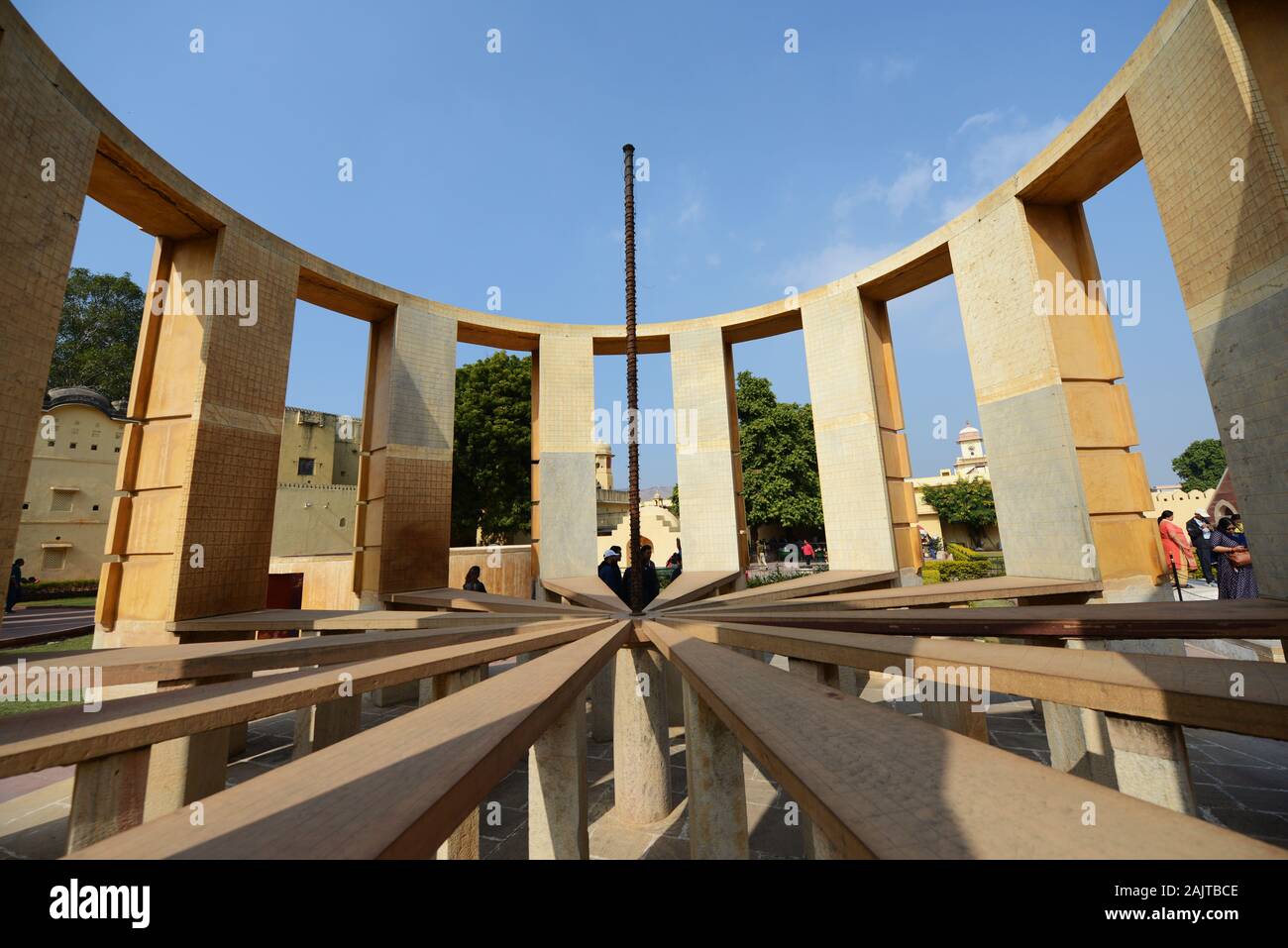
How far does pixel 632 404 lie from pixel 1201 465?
309ft

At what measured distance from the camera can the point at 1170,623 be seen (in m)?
3.83

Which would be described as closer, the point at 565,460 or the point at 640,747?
the point at 640,747

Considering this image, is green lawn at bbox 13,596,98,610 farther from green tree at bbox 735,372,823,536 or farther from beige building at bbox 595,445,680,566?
green tree at bbox 735,372,823,536

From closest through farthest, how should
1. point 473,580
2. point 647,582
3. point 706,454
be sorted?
point 647,582, point 473,580, point 706,454

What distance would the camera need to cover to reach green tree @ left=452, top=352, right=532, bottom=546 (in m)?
24.8

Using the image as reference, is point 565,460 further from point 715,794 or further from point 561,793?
point 715,794

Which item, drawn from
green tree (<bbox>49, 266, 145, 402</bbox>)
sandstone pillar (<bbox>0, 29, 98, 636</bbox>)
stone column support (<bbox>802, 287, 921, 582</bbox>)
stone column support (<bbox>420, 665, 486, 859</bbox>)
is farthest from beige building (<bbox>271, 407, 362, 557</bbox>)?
stone column support (<bbox>420, 665, 486, 859</bbox>)

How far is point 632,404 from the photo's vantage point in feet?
25.5

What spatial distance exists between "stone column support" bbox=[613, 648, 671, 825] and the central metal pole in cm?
116

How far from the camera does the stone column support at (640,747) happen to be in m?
5.66

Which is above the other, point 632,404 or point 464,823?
point 632,404

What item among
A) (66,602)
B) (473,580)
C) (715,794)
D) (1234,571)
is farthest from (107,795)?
(66,602)
